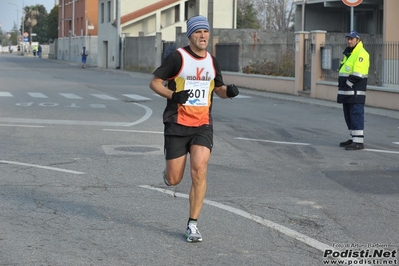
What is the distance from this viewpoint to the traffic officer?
1282 centimetres

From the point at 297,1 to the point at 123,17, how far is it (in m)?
21.0

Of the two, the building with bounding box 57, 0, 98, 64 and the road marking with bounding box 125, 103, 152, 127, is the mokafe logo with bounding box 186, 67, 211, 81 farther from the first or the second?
the building with bounding box 57, 0, 98, 64

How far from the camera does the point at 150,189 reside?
29.9ft

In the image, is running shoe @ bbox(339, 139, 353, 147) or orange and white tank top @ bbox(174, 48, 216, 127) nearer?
orange and white tank top @ bbox(174, 48, 216, 127)

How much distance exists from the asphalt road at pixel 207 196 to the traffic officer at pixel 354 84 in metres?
0.38

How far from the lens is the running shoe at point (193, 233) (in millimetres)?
6543

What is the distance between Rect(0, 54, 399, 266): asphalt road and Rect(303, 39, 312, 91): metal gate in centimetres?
935

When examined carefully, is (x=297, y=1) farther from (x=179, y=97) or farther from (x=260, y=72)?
(x=179, y=97)

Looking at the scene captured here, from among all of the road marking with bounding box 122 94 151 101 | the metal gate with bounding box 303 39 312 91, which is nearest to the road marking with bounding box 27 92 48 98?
the road marking with bounding box 122 94 151 101

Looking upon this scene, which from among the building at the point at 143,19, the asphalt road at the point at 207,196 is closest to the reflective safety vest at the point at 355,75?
the asphalt road at the point at 207,196

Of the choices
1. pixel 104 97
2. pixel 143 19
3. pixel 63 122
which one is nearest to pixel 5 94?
pixel 104 97

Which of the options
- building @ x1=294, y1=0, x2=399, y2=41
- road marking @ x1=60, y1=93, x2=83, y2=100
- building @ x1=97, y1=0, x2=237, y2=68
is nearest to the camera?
road marking @ x1=60, y1=93, x2=83, y2=100

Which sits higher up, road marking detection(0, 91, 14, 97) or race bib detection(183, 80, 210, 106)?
race bib detection(183, 80, 210, 106)

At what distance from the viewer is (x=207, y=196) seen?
8719mm
